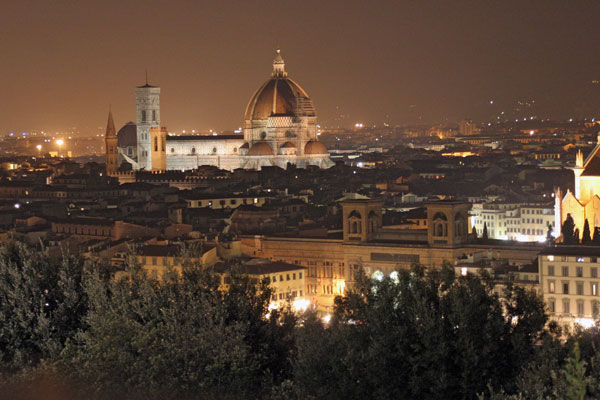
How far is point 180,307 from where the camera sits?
19.9m

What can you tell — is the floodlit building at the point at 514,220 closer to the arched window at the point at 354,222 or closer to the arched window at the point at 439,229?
the arched window at the point at 354,222

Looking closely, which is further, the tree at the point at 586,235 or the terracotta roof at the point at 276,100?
the terracotta roof at the point at 276,100

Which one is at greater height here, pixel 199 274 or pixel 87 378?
pixel 199 274

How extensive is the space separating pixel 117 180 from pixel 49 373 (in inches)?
2168

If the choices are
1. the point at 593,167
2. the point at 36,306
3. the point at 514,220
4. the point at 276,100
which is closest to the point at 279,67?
the point at 276,100

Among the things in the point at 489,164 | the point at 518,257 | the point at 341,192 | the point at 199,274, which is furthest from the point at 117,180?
the point at 199,274

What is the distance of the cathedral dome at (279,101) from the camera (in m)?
84.6

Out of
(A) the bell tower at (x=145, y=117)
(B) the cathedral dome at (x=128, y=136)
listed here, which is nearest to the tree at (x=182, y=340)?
(A) the bell tower at (x=145, y=117)

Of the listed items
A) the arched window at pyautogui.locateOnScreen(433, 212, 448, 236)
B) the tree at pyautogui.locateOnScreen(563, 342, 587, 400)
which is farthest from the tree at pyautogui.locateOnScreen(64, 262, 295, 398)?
the arched window at pyautogui.locateOnScreen(433, 212, 448, 236)

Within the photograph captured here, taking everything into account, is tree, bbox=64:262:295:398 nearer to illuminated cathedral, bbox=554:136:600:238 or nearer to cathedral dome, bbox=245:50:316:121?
illuminated cathedral, bbox=554:136:600:238

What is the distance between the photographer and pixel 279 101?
84.7 meters

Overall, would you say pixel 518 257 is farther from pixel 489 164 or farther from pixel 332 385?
pixel 489 164

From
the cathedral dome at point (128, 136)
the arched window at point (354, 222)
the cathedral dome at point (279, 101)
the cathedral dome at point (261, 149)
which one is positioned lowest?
the arched window at point (354, 222)

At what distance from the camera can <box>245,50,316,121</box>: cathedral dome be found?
84.6m
